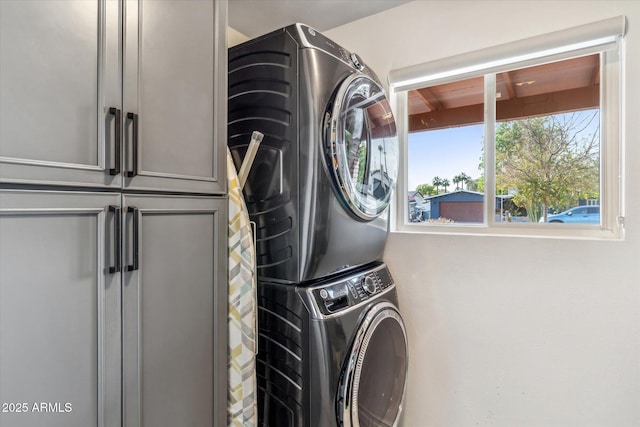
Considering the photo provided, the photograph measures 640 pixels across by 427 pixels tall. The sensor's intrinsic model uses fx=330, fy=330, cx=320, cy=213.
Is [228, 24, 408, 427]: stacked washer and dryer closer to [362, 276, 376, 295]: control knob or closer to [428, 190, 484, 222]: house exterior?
[362, 276, 376, 295]: control knob

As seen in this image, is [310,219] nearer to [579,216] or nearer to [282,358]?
[282,358]

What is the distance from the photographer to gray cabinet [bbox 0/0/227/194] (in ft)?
2.22

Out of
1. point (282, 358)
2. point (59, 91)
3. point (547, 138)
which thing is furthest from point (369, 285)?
point (59, 91)

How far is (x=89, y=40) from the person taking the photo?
2.53 feet

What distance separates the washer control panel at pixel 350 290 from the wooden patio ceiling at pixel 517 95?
0.91 m

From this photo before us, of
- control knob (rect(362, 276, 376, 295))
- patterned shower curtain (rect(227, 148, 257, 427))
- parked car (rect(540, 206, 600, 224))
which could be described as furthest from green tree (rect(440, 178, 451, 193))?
patterned shower curtain (rect(227, 148, 257, 427))

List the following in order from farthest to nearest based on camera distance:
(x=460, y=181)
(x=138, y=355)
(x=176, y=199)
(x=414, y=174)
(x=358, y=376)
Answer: (x=414, y=174)
(x=460, y=181)
(x=358, y=376)
(x=176, y=199)
(x=138, y=355)

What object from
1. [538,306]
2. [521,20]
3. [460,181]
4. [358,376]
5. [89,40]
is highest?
[521,20]

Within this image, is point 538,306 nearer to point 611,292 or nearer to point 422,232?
point 611,292

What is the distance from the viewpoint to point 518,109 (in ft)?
5.36

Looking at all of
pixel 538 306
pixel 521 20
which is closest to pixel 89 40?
pixel 521 20

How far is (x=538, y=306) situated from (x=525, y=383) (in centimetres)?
37

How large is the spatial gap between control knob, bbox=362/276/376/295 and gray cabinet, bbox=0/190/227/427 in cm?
67

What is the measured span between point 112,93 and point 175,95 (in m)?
0.19
